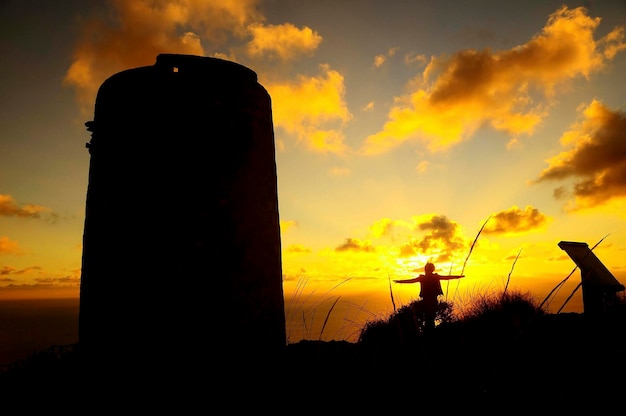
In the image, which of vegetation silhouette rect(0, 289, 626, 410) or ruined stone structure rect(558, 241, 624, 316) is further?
ruined stone structure rect(558, 241, 624, 316)

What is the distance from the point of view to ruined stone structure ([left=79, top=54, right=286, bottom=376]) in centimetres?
300

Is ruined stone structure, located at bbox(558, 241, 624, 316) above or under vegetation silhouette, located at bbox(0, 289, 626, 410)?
above

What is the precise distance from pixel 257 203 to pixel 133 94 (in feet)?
4.49

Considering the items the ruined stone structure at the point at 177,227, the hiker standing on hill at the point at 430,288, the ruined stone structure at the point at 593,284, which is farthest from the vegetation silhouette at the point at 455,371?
the hiker standing on hill at the point at 430,288

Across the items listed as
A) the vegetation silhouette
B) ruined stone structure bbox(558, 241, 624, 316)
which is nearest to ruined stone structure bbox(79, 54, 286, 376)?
the vegetation silhouette

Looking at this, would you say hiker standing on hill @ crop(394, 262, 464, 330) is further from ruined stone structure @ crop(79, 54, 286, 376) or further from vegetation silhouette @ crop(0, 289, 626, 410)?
ruined stone structure @ crop(79, 54, 286, 376)

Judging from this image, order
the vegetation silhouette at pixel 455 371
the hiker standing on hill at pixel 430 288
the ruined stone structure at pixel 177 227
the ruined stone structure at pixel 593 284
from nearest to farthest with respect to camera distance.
Answer: the vegetation silhouette at pixel 455 371, the ruined stone structure at pixel 177 227, the ruined stone structure at pixel 593 284, the hiker standing on hill at pixel 430 288

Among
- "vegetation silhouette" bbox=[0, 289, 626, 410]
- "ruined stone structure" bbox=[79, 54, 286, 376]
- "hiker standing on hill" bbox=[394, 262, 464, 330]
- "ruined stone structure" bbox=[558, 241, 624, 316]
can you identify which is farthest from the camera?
"hiker standing on hill" bbox=[394, 262, 464, 330]

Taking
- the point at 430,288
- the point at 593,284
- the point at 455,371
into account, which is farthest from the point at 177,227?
the point at 593,284

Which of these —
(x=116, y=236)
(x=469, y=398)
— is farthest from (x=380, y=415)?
(x=116, y=236)

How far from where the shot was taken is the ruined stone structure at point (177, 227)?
9.85ft

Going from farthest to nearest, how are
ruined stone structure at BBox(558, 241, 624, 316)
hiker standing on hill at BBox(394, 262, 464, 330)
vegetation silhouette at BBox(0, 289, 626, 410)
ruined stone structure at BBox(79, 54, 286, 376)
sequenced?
hiker standing on hill at BBox(394, 262, 464, 330), ruined stone structure at BBox(558, 241, 624, 316), ruined stone structure at BBox(79, 54, 286, 376), vegetation silhouette at BBox(0, 289, 626, 410)

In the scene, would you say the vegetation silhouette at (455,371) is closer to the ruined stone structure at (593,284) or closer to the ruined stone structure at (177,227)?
the ruined stone structure at (177,227)

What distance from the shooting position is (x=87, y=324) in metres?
3.25
